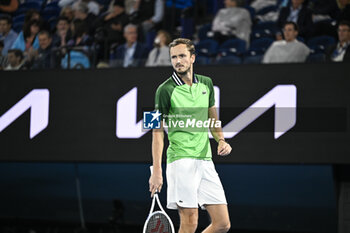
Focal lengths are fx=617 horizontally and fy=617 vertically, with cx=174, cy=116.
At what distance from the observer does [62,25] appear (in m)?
9.21

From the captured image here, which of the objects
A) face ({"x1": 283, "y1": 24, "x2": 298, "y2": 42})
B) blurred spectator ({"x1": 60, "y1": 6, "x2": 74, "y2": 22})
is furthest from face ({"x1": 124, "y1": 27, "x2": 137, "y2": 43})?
face ({"x1": 283, "y1": 24, "x2": 298, "y2": 42})

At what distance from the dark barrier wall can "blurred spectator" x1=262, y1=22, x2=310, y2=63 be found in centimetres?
12

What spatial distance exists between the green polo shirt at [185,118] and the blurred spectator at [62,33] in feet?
A: 14.3

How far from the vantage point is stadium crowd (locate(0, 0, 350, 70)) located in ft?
26.0

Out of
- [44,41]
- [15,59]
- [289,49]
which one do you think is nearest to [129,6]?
[44,41]

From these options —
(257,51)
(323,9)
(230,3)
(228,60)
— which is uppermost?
(230,3)

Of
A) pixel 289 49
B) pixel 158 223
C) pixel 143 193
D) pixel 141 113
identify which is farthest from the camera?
pixel 143 193

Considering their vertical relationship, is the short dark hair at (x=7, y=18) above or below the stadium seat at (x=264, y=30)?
above

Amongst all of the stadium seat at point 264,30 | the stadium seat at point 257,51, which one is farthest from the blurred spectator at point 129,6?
the stadium seat at point 257,51

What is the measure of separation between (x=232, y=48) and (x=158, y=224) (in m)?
3.85

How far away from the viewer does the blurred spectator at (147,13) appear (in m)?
8.98

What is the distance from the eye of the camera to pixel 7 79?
885 cm

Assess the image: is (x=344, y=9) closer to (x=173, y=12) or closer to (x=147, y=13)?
(x=173, y=12)

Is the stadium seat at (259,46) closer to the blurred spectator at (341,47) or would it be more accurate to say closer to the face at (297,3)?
the face at (297,3)
